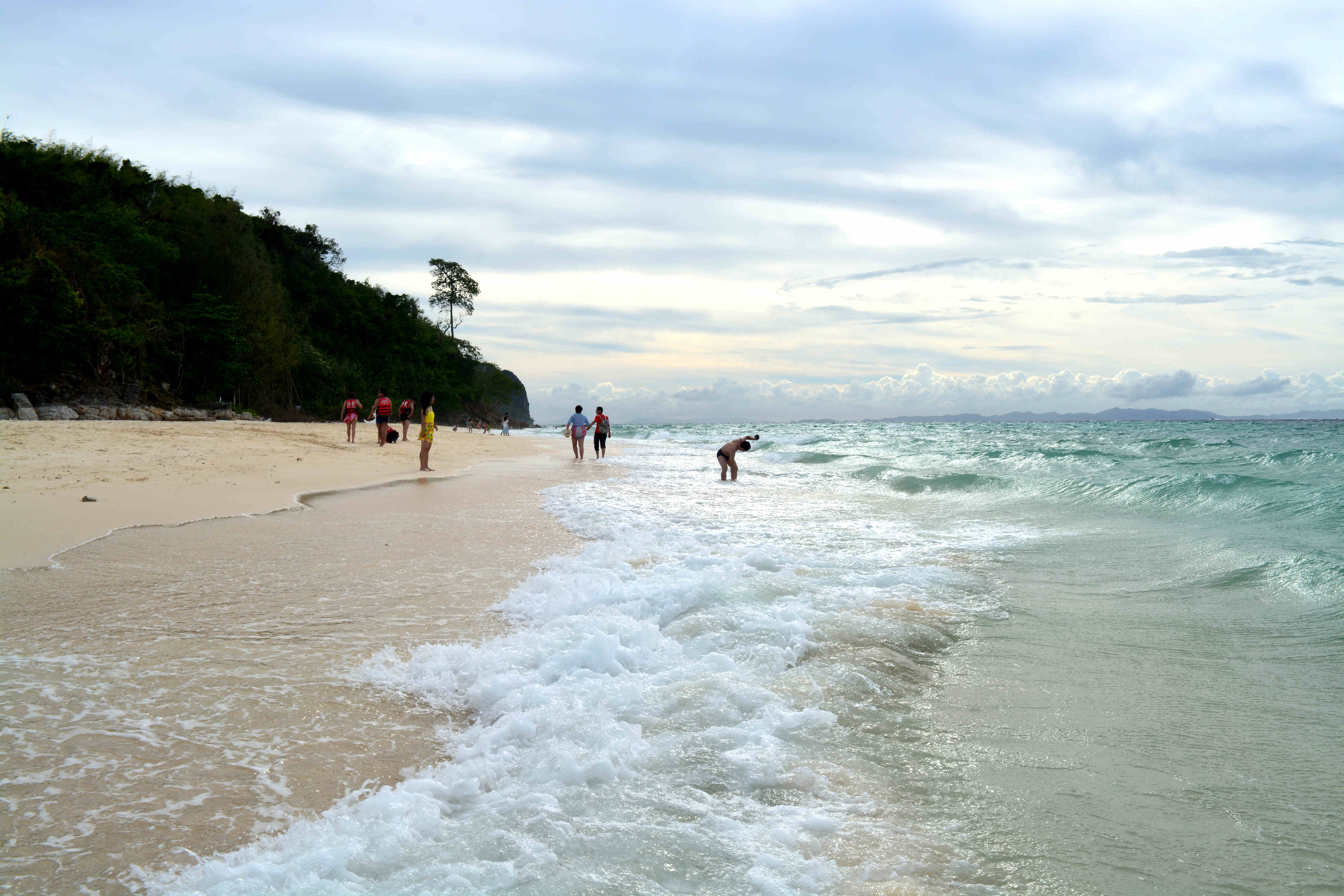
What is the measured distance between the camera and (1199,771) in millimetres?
3055

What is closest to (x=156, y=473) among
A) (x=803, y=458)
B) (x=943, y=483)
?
(x=943, y=483)

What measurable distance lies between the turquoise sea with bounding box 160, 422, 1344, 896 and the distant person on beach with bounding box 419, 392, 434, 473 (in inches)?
366

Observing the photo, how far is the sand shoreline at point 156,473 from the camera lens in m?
6.87

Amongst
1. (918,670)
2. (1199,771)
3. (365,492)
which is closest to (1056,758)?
(1199,771)

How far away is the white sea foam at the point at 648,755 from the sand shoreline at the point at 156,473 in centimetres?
436

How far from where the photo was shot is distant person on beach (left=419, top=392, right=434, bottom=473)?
15641mm

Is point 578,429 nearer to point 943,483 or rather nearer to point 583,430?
point 583,430

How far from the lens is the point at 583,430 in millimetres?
22391

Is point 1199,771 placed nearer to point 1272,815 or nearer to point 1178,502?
point 1272,815

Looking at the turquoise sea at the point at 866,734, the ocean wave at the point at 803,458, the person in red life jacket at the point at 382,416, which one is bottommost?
the turquoise sea at the point at 866,734

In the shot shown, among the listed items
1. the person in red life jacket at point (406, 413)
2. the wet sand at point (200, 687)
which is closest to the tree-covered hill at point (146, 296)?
the person in red life jacket at point (406, 413)

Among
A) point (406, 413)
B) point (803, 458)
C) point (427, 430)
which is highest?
point (406, 413)

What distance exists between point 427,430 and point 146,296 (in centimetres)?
2381

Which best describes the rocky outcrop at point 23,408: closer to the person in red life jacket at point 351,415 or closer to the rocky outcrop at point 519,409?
the person in red life jacket at point 351,415
